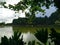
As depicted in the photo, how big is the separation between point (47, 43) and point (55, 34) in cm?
73

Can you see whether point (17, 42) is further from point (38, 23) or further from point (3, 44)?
point (38, 23)

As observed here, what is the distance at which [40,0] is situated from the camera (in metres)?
5.23

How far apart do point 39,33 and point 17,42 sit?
2.19 feet

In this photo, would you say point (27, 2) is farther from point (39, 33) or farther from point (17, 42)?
point (17, 42)

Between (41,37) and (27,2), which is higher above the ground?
(27,2)

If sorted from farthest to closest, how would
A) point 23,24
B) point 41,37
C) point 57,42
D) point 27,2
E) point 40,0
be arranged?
point 23,24
point 27,2
point 40,0
point 41,37
point 57,42

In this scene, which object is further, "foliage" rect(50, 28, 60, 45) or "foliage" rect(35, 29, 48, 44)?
"foliage" rect(35, 29, 48, 44)

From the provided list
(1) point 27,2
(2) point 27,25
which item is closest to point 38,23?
(2) point 27,25

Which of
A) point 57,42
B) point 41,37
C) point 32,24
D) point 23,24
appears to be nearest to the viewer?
point 57,42

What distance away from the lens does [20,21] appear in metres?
55.0

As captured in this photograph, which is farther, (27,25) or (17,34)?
(27,25)

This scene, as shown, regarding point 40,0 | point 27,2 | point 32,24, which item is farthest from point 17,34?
point 32,24

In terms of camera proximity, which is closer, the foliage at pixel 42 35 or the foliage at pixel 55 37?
the foliage at pixel 55 37

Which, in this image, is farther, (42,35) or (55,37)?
(42,35)
